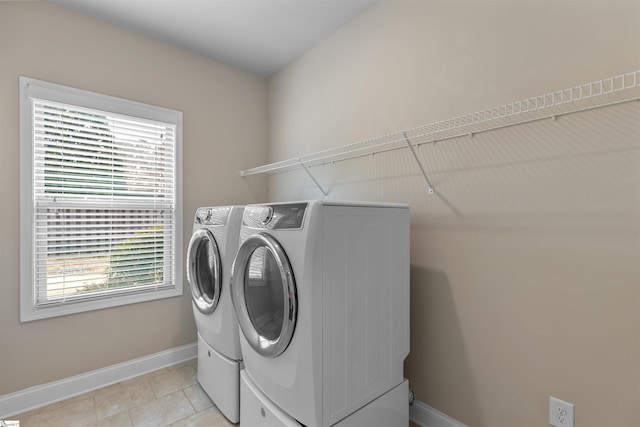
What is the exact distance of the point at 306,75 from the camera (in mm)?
2584

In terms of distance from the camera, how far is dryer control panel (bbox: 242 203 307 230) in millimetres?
1228

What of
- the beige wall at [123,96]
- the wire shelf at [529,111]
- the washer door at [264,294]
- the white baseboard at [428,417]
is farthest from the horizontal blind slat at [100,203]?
the white baseboard at [428,417]

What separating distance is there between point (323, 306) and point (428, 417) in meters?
1.09

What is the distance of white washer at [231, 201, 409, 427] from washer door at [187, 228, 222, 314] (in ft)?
1.17

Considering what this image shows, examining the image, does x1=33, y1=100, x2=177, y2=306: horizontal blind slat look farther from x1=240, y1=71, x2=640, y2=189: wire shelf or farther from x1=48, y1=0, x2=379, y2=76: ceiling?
x1=240, y1=71, x2=640, y2=189: wire shelf

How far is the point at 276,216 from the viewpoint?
133 centimetres

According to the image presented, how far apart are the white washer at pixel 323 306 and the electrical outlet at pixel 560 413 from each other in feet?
2.04

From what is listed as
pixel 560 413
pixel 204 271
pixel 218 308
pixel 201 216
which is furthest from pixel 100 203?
pixel 560 413

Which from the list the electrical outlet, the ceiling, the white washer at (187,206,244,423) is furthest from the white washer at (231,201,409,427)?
the ceiling

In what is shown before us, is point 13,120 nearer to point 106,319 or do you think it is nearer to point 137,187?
point 137,187

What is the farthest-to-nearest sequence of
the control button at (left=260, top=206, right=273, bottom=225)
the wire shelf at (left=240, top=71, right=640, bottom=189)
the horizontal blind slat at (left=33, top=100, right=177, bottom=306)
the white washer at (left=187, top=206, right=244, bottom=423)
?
1. the horizontal blind slat at (left=33, top=100, right=177, bottom=306)
2. the white washer at (left=187, top=206, right=244, bottom=423)
3. the control button at (left=260, top=206, right=273, bottom=225)
4. the wire shelf at (left=240, top=71, right=640, bottom=189)

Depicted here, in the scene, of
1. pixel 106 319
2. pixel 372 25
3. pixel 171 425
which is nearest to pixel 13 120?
pixel 106 319

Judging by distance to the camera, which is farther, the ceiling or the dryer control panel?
the ceiling

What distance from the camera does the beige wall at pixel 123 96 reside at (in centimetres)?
183
